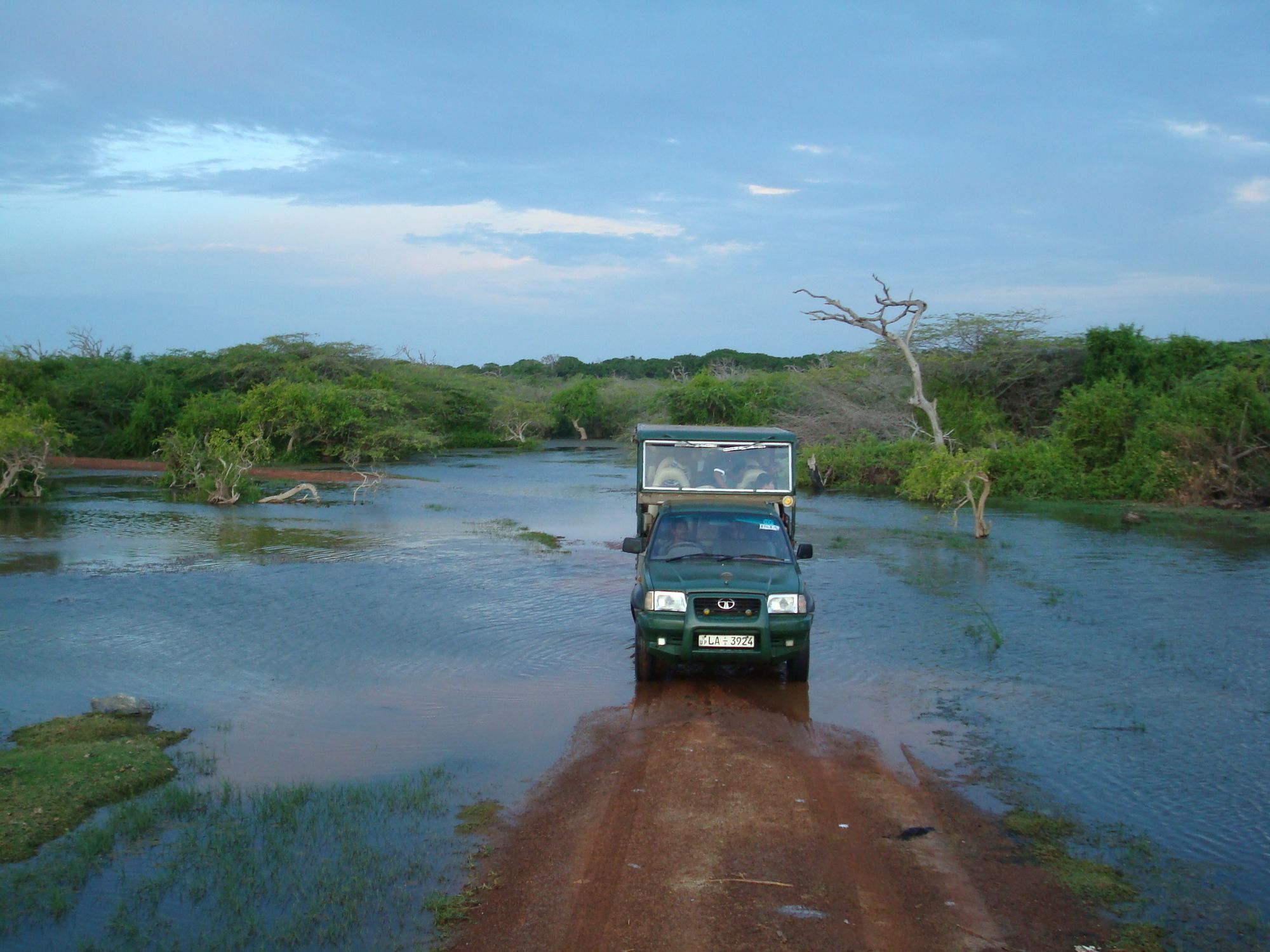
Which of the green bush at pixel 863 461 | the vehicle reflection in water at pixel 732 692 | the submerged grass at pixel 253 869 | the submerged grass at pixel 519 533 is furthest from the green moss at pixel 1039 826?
the green bush at pixel 863 461

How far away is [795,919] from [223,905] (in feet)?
8.95

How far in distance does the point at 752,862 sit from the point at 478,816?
1.78 m

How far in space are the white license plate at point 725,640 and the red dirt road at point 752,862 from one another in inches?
34.9

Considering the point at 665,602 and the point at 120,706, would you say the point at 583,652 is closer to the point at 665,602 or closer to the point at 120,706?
the point at 665,602

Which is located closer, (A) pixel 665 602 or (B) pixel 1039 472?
(A) pixel 665 602

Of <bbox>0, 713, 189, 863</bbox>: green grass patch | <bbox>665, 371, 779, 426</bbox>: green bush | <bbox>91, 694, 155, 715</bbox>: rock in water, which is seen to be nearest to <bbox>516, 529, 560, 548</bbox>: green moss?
<bbox>91, 694, 155, 715</bbox>: rock in water

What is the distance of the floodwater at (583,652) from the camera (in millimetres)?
7516

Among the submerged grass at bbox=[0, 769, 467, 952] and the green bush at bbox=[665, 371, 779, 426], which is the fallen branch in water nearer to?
the submerged grass at bbox=[0, 769, 467, 952]

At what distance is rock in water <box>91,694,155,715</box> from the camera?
8.40m

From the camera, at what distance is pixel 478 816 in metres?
6.30

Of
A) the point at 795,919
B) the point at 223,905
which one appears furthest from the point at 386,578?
the point at 795,919

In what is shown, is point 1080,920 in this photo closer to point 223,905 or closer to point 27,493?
point 223,905

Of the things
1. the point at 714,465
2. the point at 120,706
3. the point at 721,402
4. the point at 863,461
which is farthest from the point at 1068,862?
the point at 721,402

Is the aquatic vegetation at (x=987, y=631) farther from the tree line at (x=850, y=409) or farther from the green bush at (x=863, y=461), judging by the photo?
the green bush at (x=863, y=461)
